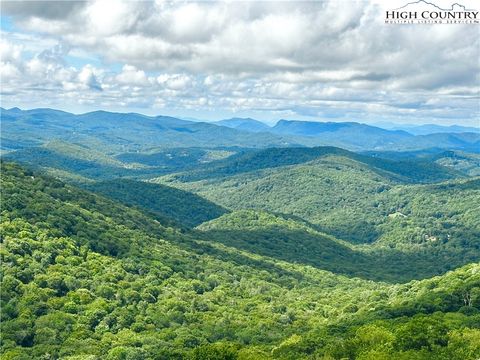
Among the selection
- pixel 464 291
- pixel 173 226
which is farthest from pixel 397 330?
pixel 173 226

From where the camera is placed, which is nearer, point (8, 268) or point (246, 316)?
point (8, 268)

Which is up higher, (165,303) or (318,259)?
(165,303)

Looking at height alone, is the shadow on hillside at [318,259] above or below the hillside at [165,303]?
below

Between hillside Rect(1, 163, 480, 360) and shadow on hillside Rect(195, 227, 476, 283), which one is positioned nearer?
hillside Rect(1, 163, 480, 360)

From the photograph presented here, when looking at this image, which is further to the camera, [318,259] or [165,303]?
[318,259]

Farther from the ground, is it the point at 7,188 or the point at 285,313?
the point at 7,188

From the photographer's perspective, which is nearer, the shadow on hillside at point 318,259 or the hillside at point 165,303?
the hillside at point 165,303

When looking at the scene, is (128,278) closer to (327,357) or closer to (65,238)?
(65,238)

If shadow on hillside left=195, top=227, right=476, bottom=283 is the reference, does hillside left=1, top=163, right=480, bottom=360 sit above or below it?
above
